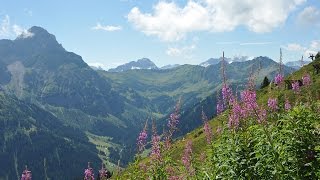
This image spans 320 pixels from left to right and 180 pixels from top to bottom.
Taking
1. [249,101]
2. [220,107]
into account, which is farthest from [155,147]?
[249,101]

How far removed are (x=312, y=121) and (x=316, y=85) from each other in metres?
66.6

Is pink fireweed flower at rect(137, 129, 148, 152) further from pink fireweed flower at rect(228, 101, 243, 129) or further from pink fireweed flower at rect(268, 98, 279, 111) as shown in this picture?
pink fireweed flower at rect(268, 98, 279, 111)

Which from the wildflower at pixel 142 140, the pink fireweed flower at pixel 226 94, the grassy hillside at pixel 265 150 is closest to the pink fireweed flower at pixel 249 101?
the grassy hillside at pixel 265 150

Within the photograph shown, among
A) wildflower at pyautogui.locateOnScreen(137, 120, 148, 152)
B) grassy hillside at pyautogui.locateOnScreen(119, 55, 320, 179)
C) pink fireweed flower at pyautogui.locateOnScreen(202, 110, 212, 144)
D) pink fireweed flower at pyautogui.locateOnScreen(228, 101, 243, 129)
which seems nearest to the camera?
grassy hillside at pyautogui.locateOnScreen(119, 55, 320, 179)

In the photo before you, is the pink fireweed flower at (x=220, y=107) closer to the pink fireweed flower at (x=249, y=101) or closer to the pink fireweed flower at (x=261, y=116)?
the pink fireweed flower at (x=249, y=101)

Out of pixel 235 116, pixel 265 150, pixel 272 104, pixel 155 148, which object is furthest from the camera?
pixel 272 104

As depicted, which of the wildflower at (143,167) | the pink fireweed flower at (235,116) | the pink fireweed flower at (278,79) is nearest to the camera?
the pink fireweed flower at (235,116)

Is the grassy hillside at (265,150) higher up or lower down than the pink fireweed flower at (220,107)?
lower down

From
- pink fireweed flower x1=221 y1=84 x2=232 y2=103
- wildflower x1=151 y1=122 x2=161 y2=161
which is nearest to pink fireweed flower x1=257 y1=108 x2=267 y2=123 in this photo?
pink fireweed flower x1=221 y1=84 x2=232 y2=103

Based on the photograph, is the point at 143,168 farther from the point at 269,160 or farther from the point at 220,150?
the point at 269,160

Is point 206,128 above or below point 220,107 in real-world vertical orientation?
below

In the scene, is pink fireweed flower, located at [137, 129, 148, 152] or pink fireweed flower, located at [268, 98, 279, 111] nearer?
pink fireweed flower, located at [137, 129, 148, 152]

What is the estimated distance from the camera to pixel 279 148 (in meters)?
9.48

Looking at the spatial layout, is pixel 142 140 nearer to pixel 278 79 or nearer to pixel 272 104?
pixel 272 104
